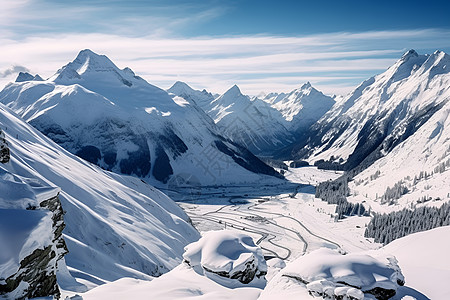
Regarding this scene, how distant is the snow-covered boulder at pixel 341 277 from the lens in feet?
85.1

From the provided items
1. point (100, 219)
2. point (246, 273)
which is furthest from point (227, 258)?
point (100, 219)

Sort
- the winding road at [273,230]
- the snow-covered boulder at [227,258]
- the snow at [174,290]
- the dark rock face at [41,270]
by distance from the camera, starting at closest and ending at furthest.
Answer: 1. the dark rock face at [41,270]
2. the snow at [174,290]
3. the snow-covered boulder at [227,258]
4. the winding road at [273,230]

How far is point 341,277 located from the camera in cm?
2653

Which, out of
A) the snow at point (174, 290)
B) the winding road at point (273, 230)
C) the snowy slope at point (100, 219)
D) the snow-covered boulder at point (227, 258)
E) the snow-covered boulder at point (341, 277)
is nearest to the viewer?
the snow-covered boulder at point (341, 277)

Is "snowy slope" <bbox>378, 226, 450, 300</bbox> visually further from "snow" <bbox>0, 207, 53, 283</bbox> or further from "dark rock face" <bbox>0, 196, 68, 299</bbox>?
"snow" <bbox>0, 207, 53, 283</bbox>

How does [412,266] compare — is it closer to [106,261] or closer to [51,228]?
[51,228]

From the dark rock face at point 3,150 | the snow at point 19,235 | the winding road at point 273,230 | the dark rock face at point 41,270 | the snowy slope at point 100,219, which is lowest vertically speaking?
the winding road at point 273,230

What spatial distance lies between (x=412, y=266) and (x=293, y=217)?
530ft

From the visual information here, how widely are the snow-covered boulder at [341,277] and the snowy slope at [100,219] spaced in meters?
20.6

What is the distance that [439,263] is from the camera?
32.8 m

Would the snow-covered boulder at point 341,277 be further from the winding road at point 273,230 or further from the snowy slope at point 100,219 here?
the winding road at point 273,230

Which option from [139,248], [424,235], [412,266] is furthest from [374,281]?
[139,248]

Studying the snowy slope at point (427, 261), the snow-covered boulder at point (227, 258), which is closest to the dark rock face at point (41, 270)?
the snow-covered boulder at point (227, 258)

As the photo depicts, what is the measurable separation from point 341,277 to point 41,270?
20.4 metres
